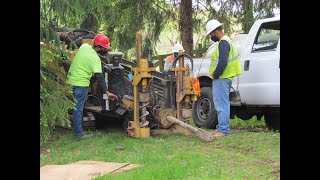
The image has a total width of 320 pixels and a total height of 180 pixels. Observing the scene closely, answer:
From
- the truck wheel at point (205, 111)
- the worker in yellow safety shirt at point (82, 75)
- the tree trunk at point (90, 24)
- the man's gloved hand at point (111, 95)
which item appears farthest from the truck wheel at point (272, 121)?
the tree trunk at point (90, 24)

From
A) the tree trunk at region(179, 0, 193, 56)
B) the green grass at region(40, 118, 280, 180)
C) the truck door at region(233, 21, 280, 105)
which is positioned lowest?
the green grass at region(40, 118, 280, 180)

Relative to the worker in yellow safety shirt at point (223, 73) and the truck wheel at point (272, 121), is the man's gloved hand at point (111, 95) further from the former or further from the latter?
the truck wheel at point (272, 121)

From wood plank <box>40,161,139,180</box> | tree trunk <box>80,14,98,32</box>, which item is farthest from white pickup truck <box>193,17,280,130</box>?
tree trunk <box>80,14,98,32</box>

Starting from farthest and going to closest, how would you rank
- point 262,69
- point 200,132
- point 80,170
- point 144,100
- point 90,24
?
point 90,24
point 262,69
point 144,100
point 200,132
point 80,170

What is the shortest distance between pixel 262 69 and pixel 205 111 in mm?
1472

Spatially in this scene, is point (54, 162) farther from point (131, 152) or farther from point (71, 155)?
point (131, 152)

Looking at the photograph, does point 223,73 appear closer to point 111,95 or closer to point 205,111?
point 205,111

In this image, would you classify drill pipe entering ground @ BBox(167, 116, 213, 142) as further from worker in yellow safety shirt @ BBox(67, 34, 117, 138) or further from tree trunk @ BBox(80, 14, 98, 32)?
tree trunk @ BBox(80, 14, 98, 32)

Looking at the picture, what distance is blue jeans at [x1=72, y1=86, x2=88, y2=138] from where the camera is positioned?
24.4ft

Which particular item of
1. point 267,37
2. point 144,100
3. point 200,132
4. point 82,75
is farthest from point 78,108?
point 267,37

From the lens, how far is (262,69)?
7828 millimetres

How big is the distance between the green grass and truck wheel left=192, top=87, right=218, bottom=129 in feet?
3.02

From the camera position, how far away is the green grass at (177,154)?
497 centimetres
